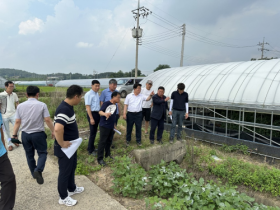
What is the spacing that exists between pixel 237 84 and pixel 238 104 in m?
1.11

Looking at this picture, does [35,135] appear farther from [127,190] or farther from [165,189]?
[165,189]

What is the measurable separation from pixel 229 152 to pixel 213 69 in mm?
4885

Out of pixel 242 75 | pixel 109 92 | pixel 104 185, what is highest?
pixel 242 75

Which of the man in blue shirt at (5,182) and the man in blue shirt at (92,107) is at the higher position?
the man in blue shirt at (92,107)

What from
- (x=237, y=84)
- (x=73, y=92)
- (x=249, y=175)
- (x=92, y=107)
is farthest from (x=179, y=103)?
(x=237, y=84)

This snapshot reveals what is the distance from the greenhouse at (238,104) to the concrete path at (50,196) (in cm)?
561

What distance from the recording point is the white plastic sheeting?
22.3ft

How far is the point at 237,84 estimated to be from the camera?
25.5 ft

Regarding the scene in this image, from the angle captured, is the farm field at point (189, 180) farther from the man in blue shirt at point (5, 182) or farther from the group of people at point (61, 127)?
the man in blue shirt at point (5, 182)

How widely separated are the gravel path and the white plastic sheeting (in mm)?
6304

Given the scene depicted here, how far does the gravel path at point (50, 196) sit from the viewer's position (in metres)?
2.61

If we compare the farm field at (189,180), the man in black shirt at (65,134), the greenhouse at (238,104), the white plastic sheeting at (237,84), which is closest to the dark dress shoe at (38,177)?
the man in black shirt at (65,134)

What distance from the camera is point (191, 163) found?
5.72 meters

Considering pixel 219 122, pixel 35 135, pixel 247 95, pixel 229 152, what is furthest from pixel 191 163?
pixel 35 135
